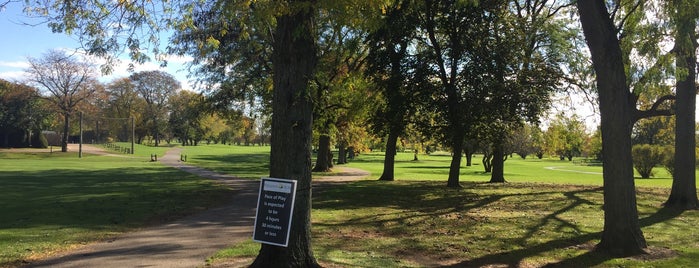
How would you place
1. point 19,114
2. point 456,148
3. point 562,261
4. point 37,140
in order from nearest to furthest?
point 562,261 → point 456,148 → point 19,114 → point 37,140

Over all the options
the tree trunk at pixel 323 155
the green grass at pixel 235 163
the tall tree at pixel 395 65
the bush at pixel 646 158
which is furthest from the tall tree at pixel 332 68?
the bush at pixel 646 158

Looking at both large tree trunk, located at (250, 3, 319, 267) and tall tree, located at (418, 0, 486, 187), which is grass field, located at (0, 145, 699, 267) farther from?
tall tree, located at (418, 0, 486, 187)

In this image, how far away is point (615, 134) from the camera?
847 cm

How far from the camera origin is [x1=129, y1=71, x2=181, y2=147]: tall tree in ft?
319

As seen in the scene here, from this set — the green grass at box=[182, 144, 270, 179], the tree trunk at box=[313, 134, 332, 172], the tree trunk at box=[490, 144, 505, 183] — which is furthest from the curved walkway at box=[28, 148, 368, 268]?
the tree trunk at box=[313, 134, 332, 172]

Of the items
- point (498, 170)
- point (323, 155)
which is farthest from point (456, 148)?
point (323, 155)

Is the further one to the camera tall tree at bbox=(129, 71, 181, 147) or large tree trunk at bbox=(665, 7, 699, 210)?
tall tree at bbox=(129, 71, 181, 147)

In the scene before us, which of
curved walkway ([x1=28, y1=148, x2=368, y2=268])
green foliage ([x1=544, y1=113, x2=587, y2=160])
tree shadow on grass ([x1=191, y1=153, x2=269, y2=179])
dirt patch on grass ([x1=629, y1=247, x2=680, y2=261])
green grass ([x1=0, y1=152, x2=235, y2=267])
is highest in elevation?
green foliage ([x1=544, y1=113, x2=587, y2=160])

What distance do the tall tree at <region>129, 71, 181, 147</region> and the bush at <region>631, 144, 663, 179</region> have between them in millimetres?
83094

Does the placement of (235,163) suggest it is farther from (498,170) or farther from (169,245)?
(169,245)

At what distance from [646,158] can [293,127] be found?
149 feet

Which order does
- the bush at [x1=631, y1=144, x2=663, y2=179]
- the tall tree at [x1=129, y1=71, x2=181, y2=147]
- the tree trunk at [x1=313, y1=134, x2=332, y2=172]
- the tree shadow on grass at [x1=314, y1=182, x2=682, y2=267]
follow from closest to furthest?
the tree shadow on grass at [x1=314, y1=182, x2=682, y2=267] → the tree trunk at [x1=313, y1=134, x2=332, y2=172] → the bush at [x1=631, y1=144, x2=663, y2=179] → the tall tree at [x1=129, y1=71, x2=181, y2=147]

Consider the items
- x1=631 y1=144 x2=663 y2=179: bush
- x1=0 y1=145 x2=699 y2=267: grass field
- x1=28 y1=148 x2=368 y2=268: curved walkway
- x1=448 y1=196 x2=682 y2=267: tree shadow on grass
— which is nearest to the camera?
x1=28 y1=148 x2=368 y2=268: curved walkway

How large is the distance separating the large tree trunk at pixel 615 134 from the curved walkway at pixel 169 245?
6.82 meters
